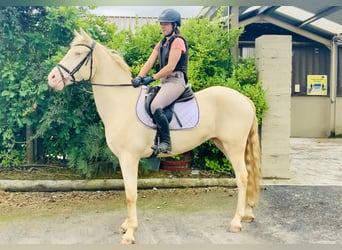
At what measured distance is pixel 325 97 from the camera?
1056 centimetres

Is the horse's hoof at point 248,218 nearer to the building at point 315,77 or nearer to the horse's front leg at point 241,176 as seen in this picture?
the horse's front leg at point 241,176

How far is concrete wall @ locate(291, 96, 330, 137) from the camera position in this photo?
10562mm

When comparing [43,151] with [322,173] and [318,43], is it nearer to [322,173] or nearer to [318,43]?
[322,173]

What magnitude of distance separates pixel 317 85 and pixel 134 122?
819cm

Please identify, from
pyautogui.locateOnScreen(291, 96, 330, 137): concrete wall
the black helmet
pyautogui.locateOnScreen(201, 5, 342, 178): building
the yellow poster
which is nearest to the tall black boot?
the black helmet

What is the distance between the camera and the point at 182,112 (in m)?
3.80

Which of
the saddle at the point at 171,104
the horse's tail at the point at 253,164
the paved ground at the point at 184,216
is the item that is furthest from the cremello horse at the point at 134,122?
the paved ground at the point at 184,216

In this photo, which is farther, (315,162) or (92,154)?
(315,162)

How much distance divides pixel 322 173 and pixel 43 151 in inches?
171

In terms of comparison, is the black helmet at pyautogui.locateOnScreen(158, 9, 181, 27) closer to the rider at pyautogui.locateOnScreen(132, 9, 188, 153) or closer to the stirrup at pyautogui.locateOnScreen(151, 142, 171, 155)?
the rider at pyautogui.locateOnScreen(132, 9, 188, 153)

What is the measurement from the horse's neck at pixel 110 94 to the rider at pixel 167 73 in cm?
23

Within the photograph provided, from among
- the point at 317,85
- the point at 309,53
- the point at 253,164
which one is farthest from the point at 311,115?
the point at 253,164

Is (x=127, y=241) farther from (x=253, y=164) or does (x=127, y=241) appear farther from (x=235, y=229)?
(x=253, y=164)

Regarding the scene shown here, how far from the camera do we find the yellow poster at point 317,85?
1059 centimetres
